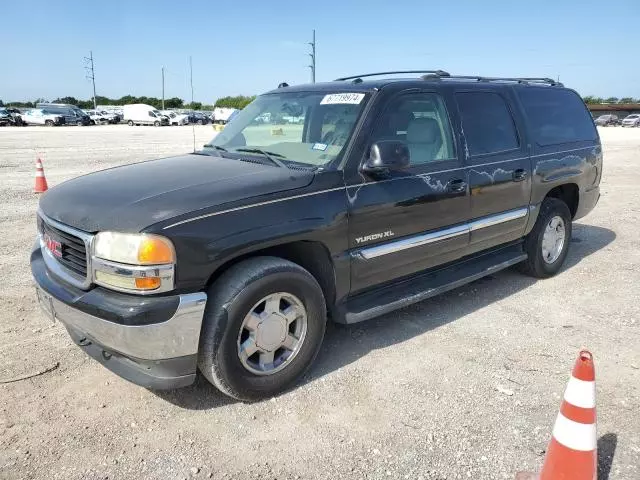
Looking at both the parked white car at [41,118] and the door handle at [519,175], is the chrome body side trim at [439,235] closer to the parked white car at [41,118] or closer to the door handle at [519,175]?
the door handle at [519,175]

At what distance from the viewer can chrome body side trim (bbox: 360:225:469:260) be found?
364 cm

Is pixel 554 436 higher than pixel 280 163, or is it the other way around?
pixel 280 163

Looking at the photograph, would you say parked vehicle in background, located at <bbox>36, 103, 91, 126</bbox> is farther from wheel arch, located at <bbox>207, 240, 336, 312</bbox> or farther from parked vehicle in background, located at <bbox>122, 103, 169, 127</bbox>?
wheel arch, located at <bbox>207, 240, 336, 312</bbox>

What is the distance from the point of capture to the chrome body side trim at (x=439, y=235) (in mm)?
3670

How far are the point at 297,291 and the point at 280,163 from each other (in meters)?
0.95

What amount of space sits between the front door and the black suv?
0.5 inches

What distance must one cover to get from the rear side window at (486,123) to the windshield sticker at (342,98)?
1041mm

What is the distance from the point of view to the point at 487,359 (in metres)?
3.80

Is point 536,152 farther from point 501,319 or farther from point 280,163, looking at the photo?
point 280,163

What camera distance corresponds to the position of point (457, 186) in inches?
165

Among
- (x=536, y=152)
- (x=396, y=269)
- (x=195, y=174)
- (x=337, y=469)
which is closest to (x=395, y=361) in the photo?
(x=396, y=269)

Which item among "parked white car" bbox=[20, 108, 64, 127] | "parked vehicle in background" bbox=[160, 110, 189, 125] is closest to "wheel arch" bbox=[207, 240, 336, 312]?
"parked white car" bbox=[20, 108, 64, 127]

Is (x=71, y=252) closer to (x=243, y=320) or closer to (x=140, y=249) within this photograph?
(x=140, y=249)

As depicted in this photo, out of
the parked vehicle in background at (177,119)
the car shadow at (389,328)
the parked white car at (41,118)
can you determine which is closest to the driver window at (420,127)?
the car shadow at (389,328)
